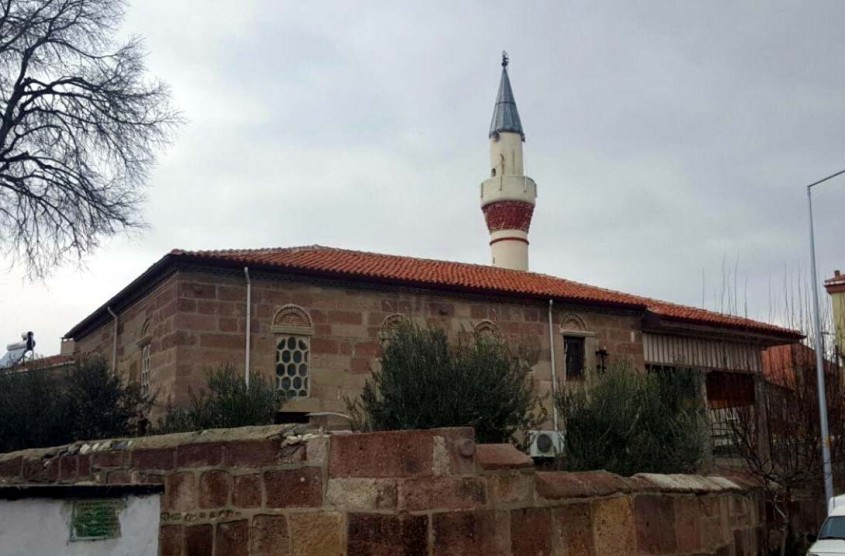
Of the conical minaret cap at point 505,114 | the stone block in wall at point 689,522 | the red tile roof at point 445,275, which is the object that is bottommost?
the stone block in wall at point 689,522

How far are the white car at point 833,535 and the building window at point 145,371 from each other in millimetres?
10883

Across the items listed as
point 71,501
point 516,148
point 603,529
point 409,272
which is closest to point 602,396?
point 603,529

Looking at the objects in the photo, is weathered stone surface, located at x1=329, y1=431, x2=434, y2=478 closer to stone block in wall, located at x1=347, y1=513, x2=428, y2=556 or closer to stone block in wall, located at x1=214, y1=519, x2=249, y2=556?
stone block in wall, located at x1=347, y1=513, x2=428, y2=556

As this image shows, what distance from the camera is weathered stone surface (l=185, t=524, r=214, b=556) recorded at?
5922 mm

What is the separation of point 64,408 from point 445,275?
808cm

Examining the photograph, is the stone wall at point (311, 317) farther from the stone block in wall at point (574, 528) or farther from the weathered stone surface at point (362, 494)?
the weathered stone surface at point (362, 494)

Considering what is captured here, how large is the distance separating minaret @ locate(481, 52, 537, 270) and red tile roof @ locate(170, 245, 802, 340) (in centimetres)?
495

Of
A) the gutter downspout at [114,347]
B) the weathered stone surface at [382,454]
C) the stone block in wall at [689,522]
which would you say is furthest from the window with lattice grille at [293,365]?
the weathered stone surface at [382,454]

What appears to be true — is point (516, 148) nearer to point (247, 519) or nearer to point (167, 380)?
point (167, 380)

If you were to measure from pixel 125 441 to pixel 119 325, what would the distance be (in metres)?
12.3

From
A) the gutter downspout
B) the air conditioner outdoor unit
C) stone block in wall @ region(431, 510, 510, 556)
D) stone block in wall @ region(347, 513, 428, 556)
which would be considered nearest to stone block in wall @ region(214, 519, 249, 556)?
stone block in wall @ region(347, 513, 428, 556)

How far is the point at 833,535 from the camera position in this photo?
417 inches

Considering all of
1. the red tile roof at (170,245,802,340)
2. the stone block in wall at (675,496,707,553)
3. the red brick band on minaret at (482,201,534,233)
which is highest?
the red brick band on minaret at (482,201,534,233)

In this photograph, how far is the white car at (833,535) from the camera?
33.1 ft
